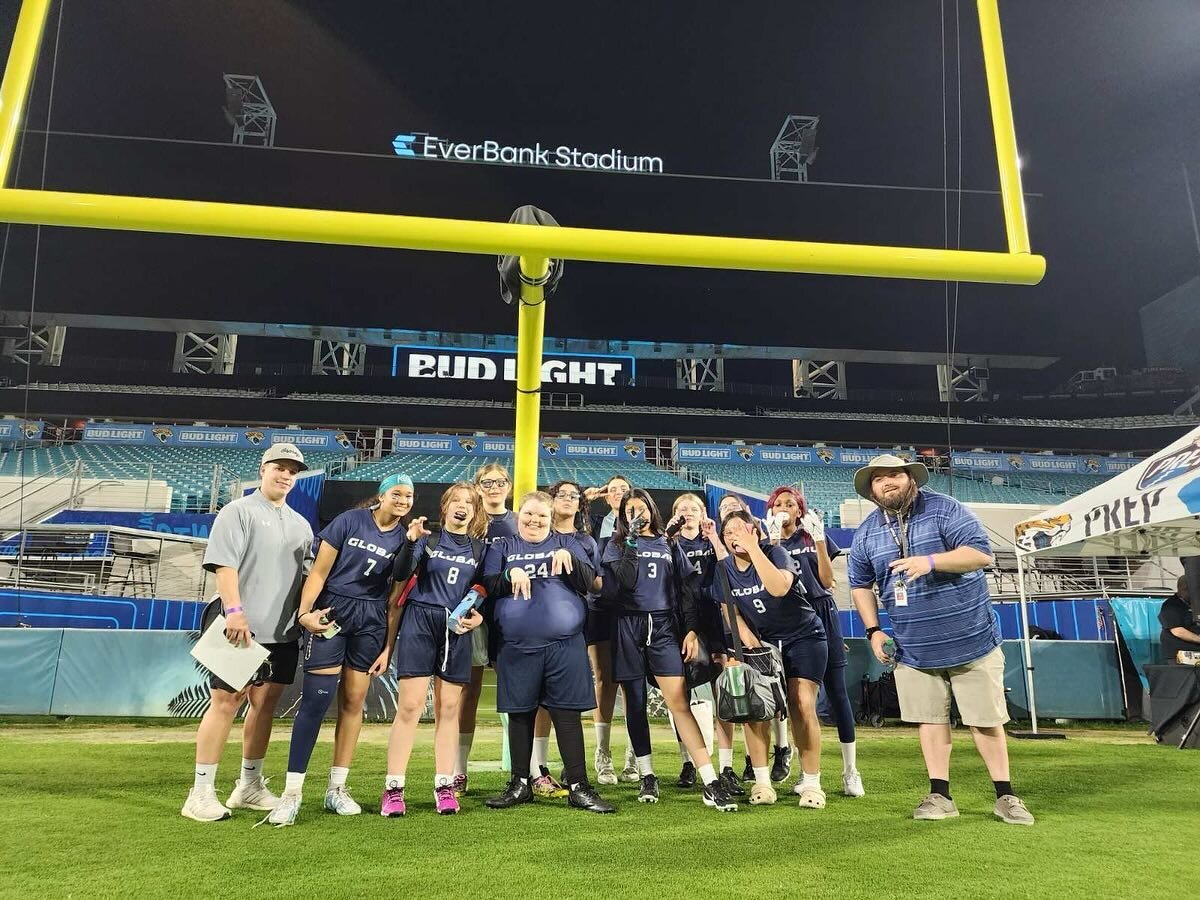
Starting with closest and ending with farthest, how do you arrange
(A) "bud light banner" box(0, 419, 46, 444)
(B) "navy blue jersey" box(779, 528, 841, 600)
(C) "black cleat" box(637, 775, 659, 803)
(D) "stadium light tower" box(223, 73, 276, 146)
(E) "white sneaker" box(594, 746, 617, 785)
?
(C) "black cleat" box(637, 775, 659, 803) → (B) "navy blue jersey" box(779, 528, 841, 600) → (E) "white sneaker" box(594, 746, 617, 785) → (A) "bud light banner" box(0, 419, 46, 444) → (D) "stadium light tower" box(223, 73, 276, 146)

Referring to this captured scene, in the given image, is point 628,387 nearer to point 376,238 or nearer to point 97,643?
point 97,643

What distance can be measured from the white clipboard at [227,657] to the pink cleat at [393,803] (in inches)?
34.8

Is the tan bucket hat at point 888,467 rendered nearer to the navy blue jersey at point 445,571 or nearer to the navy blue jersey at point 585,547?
the navy blue jersey at point 585,547

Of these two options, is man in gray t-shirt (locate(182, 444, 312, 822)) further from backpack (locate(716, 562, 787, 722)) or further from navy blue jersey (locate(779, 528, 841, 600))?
navy blue jersey (locate(779, 528, 841, 600))

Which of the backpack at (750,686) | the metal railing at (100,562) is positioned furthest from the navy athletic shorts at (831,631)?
the metal railing at (100,562)

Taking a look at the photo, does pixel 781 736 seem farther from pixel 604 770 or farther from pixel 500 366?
pixel 500 366

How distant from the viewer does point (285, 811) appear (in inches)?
125

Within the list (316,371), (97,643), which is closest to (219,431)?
(316,371)

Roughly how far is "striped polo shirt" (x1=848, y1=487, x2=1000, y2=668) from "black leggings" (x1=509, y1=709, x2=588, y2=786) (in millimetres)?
1747

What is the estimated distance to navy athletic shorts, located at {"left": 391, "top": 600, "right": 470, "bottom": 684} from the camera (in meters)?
3.57

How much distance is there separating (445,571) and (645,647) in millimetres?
1214

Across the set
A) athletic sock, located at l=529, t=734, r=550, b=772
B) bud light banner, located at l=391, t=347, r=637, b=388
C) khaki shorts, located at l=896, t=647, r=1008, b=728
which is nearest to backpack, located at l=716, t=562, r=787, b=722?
khaki shorts, located at l=896, t=647, r=1008, b=728

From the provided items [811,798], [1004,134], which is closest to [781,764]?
[811,798]

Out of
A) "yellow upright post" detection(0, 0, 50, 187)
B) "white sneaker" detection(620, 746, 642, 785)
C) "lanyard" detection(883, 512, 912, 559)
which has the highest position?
"yellow upright post" detection(0, 0, 50, 187)
